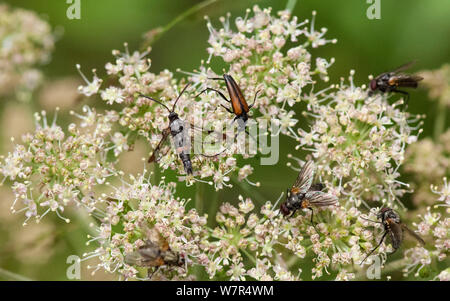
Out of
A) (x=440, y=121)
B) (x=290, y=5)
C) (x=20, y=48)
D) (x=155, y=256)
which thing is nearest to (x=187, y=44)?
(x=290, y=5)

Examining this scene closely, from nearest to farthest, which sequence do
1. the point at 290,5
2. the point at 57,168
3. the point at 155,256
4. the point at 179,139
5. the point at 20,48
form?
the point at 155,256 → the point at 179,139 → the point at 57,168 → the point at 290,5 → the point at 20,48

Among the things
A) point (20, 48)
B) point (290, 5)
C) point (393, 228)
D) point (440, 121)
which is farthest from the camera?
point (20, 48)

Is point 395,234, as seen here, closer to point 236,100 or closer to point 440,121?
point 236,100

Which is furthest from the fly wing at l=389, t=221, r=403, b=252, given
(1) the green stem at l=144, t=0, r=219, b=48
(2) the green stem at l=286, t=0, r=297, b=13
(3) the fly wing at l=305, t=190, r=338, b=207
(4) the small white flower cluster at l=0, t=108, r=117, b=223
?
(1) the green stem at l=144, t=0, r=219, b=48

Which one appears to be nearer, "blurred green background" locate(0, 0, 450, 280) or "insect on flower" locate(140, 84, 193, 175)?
"insect on flower" locate(140, 84, 193, 175)

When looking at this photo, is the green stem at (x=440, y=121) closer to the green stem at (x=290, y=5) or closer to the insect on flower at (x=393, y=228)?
the insect on flower at (x=393, y=228)

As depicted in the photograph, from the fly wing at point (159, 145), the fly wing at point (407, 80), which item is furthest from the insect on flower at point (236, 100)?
the fly wing at point (407, 80)

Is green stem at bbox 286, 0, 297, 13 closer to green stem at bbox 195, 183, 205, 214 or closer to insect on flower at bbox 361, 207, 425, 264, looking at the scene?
green stem at bbox 195, 183, 205, 214
